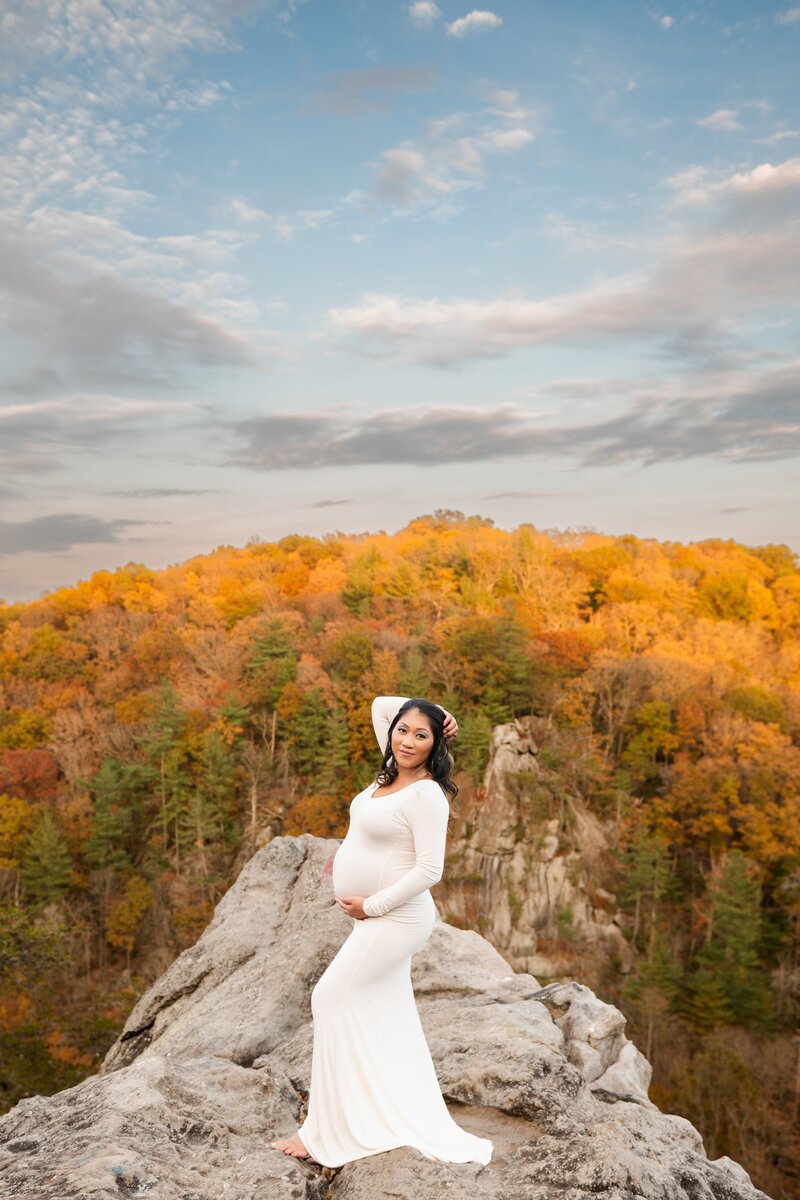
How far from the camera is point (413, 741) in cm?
433

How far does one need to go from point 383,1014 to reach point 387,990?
0.12 meters

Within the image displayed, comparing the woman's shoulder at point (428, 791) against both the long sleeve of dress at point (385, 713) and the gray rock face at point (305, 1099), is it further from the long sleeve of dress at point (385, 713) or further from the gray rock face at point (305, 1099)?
the gray rock face at point (305, 1099)

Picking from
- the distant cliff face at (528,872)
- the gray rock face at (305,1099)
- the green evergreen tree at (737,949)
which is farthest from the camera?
the distant cliff face at (528,872)

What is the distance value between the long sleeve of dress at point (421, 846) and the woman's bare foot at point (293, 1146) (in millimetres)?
1233

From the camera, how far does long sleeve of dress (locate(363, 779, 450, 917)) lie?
13.5 feet

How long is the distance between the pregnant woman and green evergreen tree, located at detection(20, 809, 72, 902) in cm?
3755

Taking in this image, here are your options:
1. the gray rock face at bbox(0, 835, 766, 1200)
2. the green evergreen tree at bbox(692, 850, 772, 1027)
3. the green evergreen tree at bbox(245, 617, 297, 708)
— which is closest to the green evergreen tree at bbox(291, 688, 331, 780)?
the green evergreen tree at bbox(245, 617, 297, 708)

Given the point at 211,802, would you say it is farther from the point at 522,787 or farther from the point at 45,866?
the point at 522,787

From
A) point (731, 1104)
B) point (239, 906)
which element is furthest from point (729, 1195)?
point (731, 1104)

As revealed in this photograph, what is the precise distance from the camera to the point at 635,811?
39.9m

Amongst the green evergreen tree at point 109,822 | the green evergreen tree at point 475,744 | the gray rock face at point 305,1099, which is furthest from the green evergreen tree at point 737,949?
the gray rock face at point 305,1099

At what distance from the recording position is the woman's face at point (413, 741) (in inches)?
171

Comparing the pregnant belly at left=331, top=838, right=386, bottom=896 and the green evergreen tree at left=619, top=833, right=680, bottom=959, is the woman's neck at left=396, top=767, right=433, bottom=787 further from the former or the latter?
the green evergreen tree at left=619, top=833, right=680, bottom=959

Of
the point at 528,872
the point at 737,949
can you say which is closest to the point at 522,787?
the point at 528,872
